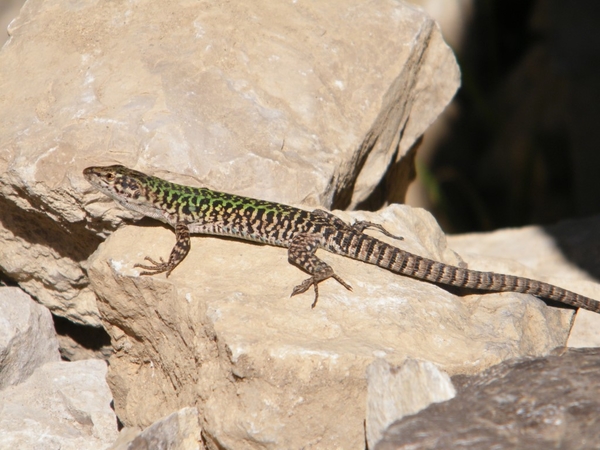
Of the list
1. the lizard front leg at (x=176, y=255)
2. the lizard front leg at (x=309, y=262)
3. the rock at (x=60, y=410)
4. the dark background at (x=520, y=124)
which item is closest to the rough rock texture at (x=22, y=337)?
the rock at (x=60, y=410)

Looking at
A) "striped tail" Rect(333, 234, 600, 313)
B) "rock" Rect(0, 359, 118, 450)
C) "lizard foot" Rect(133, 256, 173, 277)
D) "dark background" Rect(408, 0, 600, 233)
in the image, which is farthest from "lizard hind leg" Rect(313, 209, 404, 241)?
"dark background" Rect(408, 0, 600, 233)

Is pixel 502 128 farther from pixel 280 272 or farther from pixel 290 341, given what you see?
pixel 290 341

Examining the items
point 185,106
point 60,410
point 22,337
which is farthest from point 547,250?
point 22,337

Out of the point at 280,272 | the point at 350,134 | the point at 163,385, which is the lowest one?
the point at 163,385

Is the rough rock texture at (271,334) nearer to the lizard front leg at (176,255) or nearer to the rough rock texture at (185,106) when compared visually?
the lizard front leg at (176,255)

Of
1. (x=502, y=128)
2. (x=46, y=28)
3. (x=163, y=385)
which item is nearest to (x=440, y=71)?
(x=46, y=28)

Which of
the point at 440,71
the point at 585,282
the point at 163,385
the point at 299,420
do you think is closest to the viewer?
the point at 299,420

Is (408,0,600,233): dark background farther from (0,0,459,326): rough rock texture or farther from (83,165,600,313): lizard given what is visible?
(83,165,600,313): lizard
